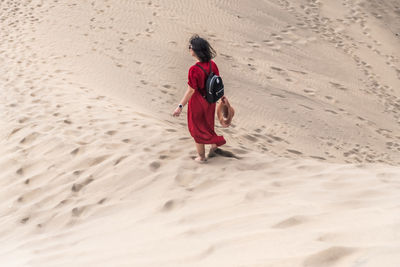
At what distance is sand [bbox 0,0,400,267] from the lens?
10.9 feet

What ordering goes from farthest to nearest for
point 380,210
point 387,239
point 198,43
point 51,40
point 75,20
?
1. point 75,20
2. point 51,40
3. point 198,43
4. point 380,210
5. point 387,239

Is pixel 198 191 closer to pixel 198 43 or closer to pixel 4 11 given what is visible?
pixel 198 43

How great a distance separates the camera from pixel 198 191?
4.62m

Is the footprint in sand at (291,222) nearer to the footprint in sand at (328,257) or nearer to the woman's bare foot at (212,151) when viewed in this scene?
the footprint in sand at (328,257)

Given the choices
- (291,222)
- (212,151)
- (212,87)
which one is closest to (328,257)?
(291,222)

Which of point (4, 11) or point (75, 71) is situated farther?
point (4, 11)

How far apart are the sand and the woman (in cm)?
27

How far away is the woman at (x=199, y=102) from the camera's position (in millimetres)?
4969

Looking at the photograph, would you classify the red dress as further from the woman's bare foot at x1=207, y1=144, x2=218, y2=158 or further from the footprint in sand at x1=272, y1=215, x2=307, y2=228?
the footprint in sand at x1=272, y1=215, x2=307, y2=228

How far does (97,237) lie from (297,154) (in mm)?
4745

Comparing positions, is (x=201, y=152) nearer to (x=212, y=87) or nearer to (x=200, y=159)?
(x=200, y=159)

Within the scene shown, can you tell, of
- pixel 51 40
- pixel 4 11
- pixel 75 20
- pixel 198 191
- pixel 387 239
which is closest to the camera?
pixel 387 239

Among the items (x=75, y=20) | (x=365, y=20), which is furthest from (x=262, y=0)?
(x=75, y=20)

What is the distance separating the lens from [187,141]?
594 centimetres
